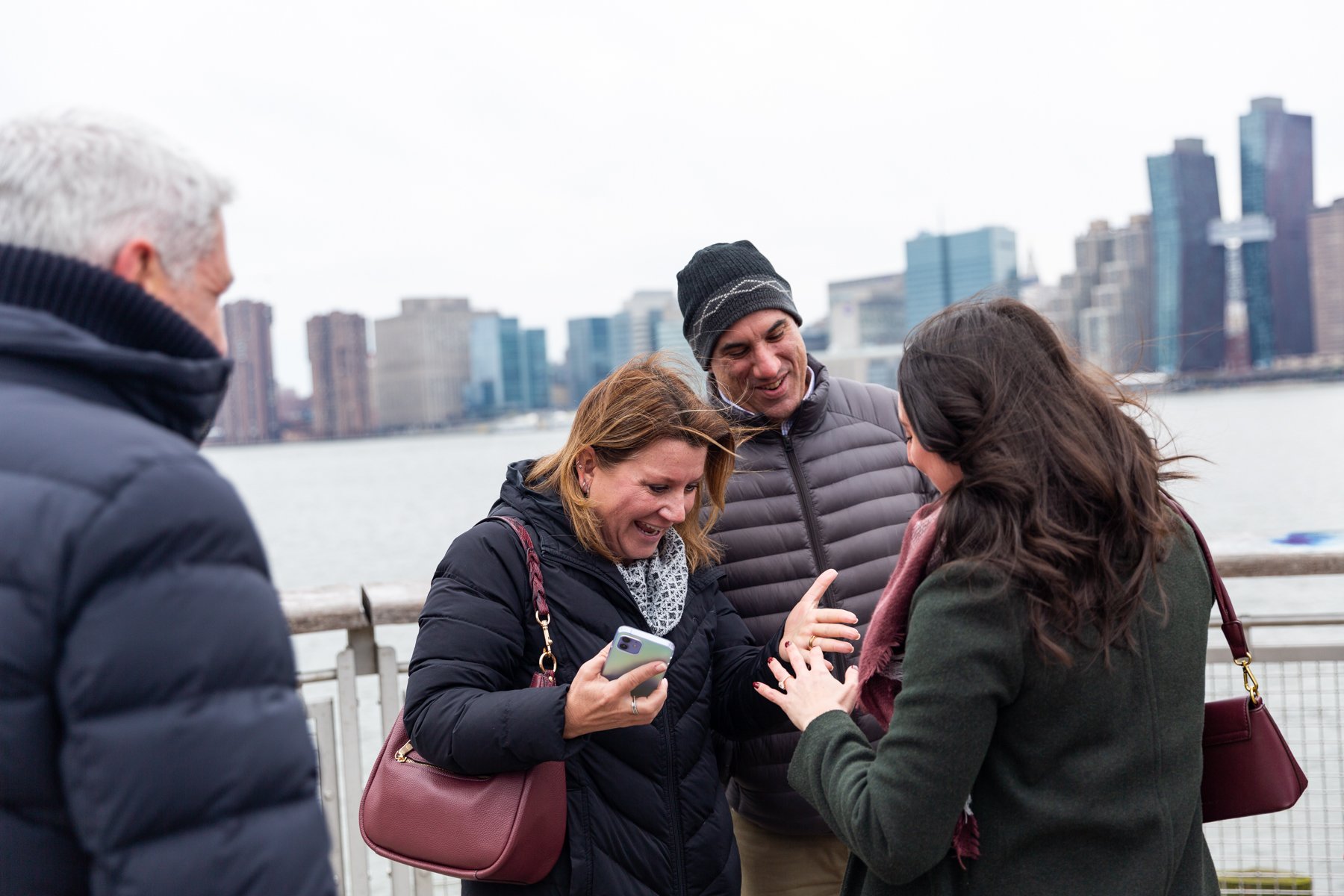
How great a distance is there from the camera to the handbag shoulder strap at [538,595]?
2.04 m

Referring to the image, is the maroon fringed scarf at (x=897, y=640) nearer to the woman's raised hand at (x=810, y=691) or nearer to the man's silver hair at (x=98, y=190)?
the woman's raised hand at (x=810, y=691)

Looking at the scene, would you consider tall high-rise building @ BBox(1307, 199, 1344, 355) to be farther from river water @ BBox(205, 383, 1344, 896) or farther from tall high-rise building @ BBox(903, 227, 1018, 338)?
tall high-rise building @ BBox(903, 227, 1018, 338)

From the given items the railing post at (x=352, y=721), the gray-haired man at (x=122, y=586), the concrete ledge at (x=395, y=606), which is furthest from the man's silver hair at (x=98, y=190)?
the railing post at (x=352, y=721)

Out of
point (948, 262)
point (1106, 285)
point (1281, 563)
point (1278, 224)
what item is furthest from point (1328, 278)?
point (1281, 563)

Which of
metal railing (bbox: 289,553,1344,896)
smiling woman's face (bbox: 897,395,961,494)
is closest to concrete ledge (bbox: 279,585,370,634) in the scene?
metal railing (bbox: 289,553,1344,896)

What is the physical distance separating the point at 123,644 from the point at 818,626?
1.35 metres

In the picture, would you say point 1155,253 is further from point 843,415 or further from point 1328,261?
point 843,415

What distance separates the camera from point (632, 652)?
1.86 meters

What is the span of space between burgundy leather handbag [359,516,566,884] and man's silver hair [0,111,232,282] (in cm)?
108

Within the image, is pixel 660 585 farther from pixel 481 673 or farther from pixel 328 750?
pixel 328 750

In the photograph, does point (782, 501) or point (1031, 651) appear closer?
point (1031, 651)

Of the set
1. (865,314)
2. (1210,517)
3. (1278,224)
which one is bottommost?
(1210,517)

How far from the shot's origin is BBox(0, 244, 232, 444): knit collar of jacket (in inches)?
43.8

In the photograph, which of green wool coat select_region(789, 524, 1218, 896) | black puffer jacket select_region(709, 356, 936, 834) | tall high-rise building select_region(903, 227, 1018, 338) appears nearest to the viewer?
green wool coat select_region(789, 524, 1218, 896)
